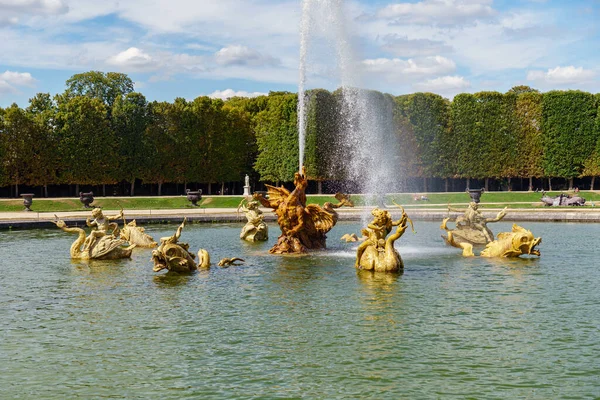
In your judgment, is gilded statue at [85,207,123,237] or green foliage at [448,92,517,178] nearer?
gilded statue at [85,207,123,237]

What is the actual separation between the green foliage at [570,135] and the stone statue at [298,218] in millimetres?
45654

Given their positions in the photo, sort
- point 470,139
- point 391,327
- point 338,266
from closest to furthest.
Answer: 1. point 391,327
2. point 338,266
3. point 470,139

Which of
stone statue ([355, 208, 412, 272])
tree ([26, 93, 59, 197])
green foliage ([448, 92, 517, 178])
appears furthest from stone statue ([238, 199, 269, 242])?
green foliage ([448, 92, 517, 178])

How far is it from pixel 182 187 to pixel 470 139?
27.9m

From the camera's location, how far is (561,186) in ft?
234

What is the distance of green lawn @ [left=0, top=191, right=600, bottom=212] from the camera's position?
51.1 metres

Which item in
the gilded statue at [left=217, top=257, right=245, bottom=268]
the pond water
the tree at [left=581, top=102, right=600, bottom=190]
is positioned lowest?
the pond water

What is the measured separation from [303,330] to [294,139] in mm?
55677

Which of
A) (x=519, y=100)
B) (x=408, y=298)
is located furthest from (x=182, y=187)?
(x=408, y=298)

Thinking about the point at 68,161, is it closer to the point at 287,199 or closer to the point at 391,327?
the point at 287,199

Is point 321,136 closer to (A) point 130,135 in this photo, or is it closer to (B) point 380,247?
(A) point 130,135

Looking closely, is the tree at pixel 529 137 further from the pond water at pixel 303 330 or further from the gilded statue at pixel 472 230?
the pond water at pixel 303 330

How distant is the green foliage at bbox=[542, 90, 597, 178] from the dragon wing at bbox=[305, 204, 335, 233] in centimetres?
4582

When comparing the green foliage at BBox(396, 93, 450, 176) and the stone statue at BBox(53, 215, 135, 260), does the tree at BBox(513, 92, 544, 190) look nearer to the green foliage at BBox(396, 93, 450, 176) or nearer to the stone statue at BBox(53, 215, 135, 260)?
the green foliage at BBox(396, 93, 450, 176)
